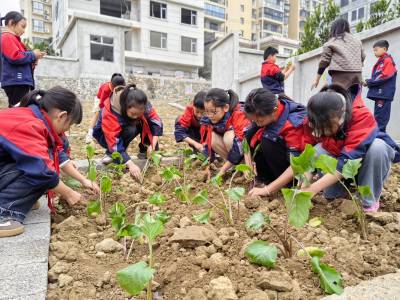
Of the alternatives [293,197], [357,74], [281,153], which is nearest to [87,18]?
[357,74]

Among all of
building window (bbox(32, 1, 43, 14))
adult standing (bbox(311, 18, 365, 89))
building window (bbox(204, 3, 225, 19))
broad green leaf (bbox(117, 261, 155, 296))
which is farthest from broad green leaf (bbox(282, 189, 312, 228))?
building window (bbox(32, 1, 43, 14))

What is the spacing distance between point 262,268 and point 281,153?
1.18 meters

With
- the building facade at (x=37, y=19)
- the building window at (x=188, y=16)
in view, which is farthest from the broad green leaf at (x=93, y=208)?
the building facade at (x=37, y=19)

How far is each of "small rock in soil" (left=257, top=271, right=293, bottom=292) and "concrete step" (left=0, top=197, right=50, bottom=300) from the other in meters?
0.71

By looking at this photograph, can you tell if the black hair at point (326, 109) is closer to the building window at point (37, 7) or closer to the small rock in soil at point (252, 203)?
the small rock in soil at point (252, 203)

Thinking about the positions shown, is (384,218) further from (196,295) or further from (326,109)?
(196,295)

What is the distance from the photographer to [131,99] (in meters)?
2.88

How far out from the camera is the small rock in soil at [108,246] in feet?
5.34

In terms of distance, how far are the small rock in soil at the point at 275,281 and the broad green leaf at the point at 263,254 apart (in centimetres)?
4

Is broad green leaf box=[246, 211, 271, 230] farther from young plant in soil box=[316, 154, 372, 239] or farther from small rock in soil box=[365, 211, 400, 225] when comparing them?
small rock in soil box=[365, 211, 400, 225]

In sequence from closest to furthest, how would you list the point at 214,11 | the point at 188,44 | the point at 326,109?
the point at 326,109, the point at 188,44, the point at 214,11

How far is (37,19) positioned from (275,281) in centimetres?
4240

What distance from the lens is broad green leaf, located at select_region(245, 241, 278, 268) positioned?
1.25m

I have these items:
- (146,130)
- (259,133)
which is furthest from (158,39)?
(259,133)
